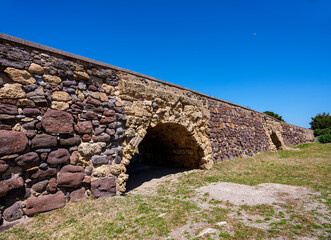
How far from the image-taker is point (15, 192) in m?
3.48

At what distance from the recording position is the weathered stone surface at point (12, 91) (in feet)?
11.5

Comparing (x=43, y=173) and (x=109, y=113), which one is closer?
(x=43, y=173)

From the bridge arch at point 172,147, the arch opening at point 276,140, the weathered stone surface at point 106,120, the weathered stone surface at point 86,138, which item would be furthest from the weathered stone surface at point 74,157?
the arch opening at point 276,140

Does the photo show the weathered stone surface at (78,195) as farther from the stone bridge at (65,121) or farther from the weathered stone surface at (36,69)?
the weathered stone surface at (36,69)

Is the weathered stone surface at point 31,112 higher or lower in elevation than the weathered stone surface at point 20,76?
lower

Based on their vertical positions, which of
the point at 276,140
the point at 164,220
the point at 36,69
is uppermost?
the point at 36,69

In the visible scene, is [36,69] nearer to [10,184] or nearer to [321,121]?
[10,184]

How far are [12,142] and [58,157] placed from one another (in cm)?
84

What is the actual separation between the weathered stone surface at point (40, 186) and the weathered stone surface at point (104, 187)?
3.19ft

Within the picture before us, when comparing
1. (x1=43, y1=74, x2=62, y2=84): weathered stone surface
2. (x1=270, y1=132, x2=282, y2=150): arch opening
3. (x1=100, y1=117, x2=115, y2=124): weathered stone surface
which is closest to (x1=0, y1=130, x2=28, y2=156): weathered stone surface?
(x1=43, y1=74, x2=62, y2=84): weathered stone surface

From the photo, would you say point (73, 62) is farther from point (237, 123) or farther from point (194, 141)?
point (237, 123)

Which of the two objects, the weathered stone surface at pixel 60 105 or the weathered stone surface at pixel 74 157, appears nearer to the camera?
the weathered stone surface at pixel 60 105

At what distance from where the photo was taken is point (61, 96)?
4.23 metres

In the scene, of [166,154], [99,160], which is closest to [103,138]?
[99,160]
